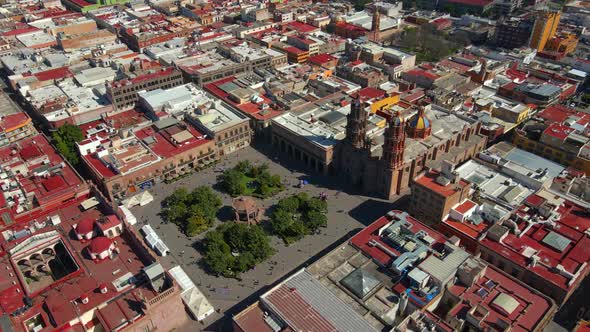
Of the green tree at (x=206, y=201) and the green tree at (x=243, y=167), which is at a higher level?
the green tree at (x=206, y=201)

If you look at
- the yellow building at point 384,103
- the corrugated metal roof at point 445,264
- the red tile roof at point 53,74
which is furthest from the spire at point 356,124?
the red tile roof at point 53,74

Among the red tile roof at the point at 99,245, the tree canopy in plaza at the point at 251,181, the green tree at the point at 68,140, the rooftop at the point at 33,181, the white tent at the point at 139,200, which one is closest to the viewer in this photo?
the red tile roof at the point at 99,245

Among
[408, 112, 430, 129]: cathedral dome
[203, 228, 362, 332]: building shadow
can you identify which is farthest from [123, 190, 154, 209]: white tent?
[408, 112, 430, 129]: cathedral dome

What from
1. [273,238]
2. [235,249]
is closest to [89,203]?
[235,249]

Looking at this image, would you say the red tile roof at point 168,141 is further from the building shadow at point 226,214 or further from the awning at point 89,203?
the awning at point 89,203

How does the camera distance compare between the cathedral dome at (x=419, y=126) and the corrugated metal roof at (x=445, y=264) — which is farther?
the cathedral dome at (x=419, y=126)

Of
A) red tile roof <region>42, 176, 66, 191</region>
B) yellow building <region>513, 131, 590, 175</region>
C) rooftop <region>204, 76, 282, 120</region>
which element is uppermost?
red tile roof <region>42, 176, 66, 191</region>

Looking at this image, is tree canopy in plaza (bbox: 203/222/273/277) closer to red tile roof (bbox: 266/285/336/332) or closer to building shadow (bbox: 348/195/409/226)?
red tile roof (bbox: 266/285/336/332)
